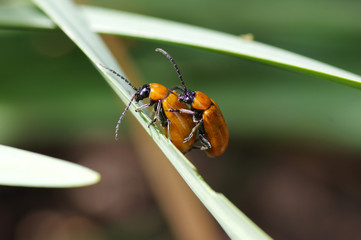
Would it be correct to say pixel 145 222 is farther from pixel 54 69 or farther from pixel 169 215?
pixel 54 69

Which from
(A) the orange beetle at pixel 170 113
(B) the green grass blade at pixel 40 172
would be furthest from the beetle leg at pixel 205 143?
(B) the green grass blade at pixel 40 172

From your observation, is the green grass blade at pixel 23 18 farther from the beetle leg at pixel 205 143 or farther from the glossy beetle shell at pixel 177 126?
the beetle leg at pixel 205 143

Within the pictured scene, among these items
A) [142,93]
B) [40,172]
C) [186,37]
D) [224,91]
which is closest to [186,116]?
[142,93]

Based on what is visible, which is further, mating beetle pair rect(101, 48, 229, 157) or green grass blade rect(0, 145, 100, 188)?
mating beetle pair rect(101, 48, 229, 157)

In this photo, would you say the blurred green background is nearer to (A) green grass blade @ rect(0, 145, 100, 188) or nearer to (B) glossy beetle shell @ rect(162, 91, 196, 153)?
(B) glossy beetle shell @ rect(162, 91, 196, 153)

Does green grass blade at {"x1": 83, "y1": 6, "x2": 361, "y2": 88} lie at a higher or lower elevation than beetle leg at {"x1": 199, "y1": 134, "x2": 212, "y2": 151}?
higher

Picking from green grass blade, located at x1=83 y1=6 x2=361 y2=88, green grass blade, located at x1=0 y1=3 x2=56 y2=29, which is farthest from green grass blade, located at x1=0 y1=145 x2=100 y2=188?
green grass blade, located at x1=0 y1=3 x2=56 y2=29
